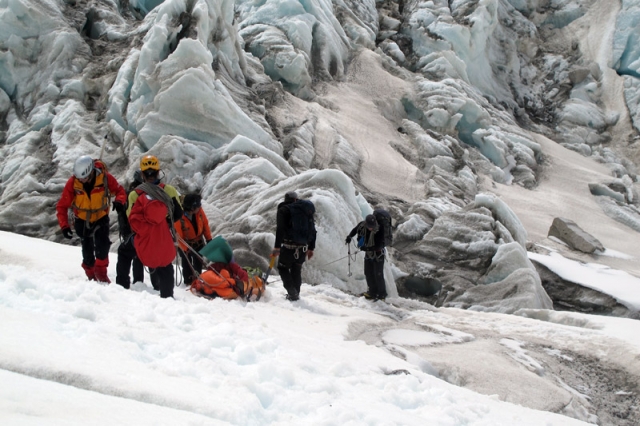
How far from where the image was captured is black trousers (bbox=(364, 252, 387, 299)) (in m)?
8.34

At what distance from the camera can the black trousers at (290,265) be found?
728 centimetres

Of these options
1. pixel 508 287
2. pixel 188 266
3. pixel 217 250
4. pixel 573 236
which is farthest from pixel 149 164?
pixel 573 236

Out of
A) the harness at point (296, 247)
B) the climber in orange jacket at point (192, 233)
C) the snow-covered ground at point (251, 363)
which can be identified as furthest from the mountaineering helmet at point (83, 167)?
the harness at point (296, 247)

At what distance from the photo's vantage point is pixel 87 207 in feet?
19.6

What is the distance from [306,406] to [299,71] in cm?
2101

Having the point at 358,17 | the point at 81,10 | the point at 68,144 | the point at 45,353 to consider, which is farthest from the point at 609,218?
the point at 45,353

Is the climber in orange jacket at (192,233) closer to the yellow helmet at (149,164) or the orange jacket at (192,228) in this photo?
the orange jacket at (192,228)

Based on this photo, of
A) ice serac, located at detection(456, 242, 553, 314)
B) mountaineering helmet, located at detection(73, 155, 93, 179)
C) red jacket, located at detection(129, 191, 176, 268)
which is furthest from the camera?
ice serac, located at detection(456, 242, 553, 314)

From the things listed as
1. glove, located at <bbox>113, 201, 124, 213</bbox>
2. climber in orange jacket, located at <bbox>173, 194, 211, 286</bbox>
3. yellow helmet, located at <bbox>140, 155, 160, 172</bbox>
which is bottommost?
climber in orange jacket, located at <bbox>173, 194, 211, 286</bbox>

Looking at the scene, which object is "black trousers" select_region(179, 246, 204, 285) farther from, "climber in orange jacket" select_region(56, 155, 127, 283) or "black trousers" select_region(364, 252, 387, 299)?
"black trousers" select_region(364, 252, 387, 299)

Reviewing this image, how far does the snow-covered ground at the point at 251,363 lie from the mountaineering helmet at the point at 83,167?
118 cm

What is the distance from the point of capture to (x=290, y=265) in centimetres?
731

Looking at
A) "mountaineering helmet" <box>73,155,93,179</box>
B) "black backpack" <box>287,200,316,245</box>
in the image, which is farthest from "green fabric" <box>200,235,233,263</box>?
"mountaineering helmet" <box>73,155,93,179</box>

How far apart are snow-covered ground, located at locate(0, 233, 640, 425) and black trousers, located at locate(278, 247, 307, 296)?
277mm
